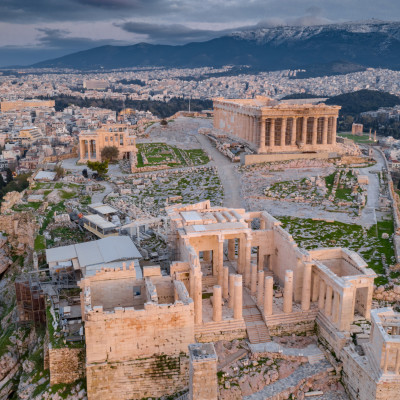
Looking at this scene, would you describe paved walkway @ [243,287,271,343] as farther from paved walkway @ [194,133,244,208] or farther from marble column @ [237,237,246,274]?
paved walkway @ [194,133,244,208]

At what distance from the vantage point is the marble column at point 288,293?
71.1 ft

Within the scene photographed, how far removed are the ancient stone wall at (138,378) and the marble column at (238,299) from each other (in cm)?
326

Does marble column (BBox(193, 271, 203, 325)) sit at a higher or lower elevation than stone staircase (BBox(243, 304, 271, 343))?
higher

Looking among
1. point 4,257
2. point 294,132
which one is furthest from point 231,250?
point 294,132

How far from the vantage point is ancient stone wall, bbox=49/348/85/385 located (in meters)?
19.6

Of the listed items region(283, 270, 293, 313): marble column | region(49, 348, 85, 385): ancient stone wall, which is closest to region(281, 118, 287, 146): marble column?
region(283, 270, 293, 313): marble column

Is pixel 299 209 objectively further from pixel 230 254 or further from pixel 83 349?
pixel 83 349

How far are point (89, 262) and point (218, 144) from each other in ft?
128

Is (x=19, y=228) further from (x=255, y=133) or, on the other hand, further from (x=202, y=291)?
(x=255, y=133)

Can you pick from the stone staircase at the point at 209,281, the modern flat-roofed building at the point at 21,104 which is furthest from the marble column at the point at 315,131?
the modern flat-roofed building at the point at 21,104

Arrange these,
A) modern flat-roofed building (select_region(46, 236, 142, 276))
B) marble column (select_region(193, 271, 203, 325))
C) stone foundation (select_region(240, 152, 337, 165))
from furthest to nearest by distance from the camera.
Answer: stone foundation (select_region(240, 152, 337, 165)), modern flat-roofed building (select_region(46, 236, 142, 276)), marble column (select_region(193, 271, 203, 325))

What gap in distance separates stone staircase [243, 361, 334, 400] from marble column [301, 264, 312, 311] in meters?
2.82

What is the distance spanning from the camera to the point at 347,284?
2019 centimetres

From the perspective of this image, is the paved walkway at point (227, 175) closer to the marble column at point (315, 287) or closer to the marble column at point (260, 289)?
the marble column at point (260, 289)
